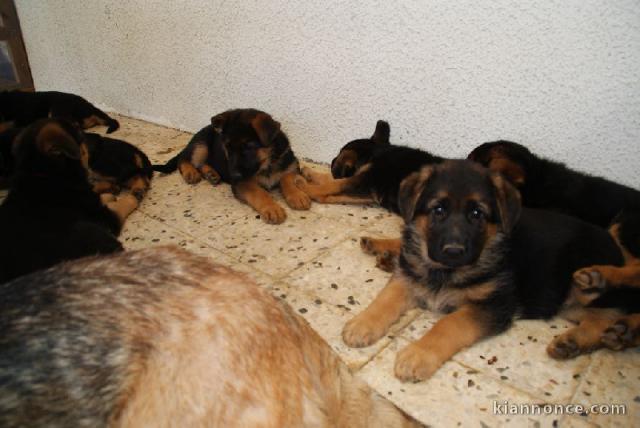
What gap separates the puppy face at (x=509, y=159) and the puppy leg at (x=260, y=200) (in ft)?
6.82

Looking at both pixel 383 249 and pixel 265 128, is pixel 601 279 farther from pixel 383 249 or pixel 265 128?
pixel 265 128

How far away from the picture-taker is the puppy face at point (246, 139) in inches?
221

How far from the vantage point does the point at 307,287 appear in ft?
12.7

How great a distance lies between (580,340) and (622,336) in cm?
25

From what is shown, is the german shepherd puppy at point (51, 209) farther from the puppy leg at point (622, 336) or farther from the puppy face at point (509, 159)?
the puppy leg at point (622, 336)

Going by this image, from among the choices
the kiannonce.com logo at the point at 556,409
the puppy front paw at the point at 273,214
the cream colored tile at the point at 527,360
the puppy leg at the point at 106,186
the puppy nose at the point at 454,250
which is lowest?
the kiannonce.com logo at the point at 556,409

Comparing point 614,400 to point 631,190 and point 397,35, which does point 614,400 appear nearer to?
point 631,190

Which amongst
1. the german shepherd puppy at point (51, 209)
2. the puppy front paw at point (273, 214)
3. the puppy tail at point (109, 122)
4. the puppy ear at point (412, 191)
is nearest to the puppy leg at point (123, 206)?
the german shepherd puppy at point (51, 209)

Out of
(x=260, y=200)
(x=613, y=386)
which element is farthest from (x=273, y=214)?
(x=613, y=386)

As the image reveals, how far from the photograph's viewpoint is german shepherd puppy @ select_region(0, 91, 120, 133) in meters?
8.16

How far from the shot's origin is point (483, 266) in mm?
3525

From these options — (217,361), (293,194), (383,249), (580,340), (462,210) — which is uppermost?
(217,361)

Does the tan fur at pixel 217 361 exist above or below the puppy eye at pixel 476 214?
above

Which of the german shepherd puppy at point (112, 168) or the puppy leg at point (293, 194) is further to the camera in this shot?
the german shepherd puppy at point (112, 168)
